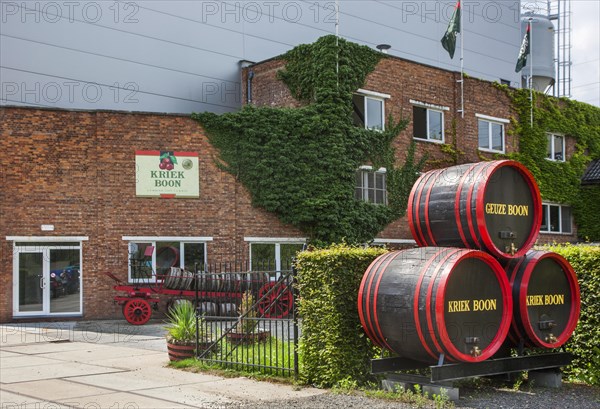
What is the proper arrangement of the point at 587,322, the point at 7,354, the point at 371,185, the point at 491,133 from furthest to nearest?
1. the point at 491,133
2. the point at 371,185
3. the point at 7,354
4. the point at 587,322

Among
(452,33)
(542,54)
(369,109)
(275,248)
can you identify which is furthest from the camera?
(542,54)

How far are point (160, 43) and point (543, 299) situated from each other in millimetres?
21594

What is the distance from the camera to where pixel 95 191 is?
20.4 meters

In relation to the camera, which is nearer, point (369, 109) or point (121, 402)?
point (121, 402)

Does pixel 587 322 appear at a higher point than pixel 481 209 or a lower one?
lower

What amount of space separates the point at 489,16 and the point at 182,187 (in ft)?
78.8

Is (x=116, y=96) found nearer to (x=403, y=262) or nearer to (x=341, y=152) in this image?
(x=341, y=152)

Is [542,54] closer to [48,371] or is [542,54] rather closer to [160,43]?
[160,43]

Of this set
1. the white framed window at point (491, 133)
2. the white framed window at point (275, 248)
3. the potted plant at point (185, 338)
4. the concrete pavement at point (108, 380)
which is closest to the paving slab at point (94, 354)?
the concrete pavement at point (108, 380)

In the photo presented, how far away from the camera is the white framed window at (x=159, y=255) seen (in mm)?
20547

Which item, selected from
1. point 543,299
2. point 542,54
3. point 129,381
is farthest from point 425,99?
point 129,381

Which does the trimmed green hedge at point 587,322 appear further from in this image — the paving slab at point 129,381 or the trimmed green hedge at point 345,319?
the paving slab at point 129,381

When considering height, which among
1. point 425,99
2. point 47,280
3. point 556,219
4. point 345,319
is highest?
point 425,99

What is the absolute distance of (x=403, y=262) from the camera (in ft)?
26.6
